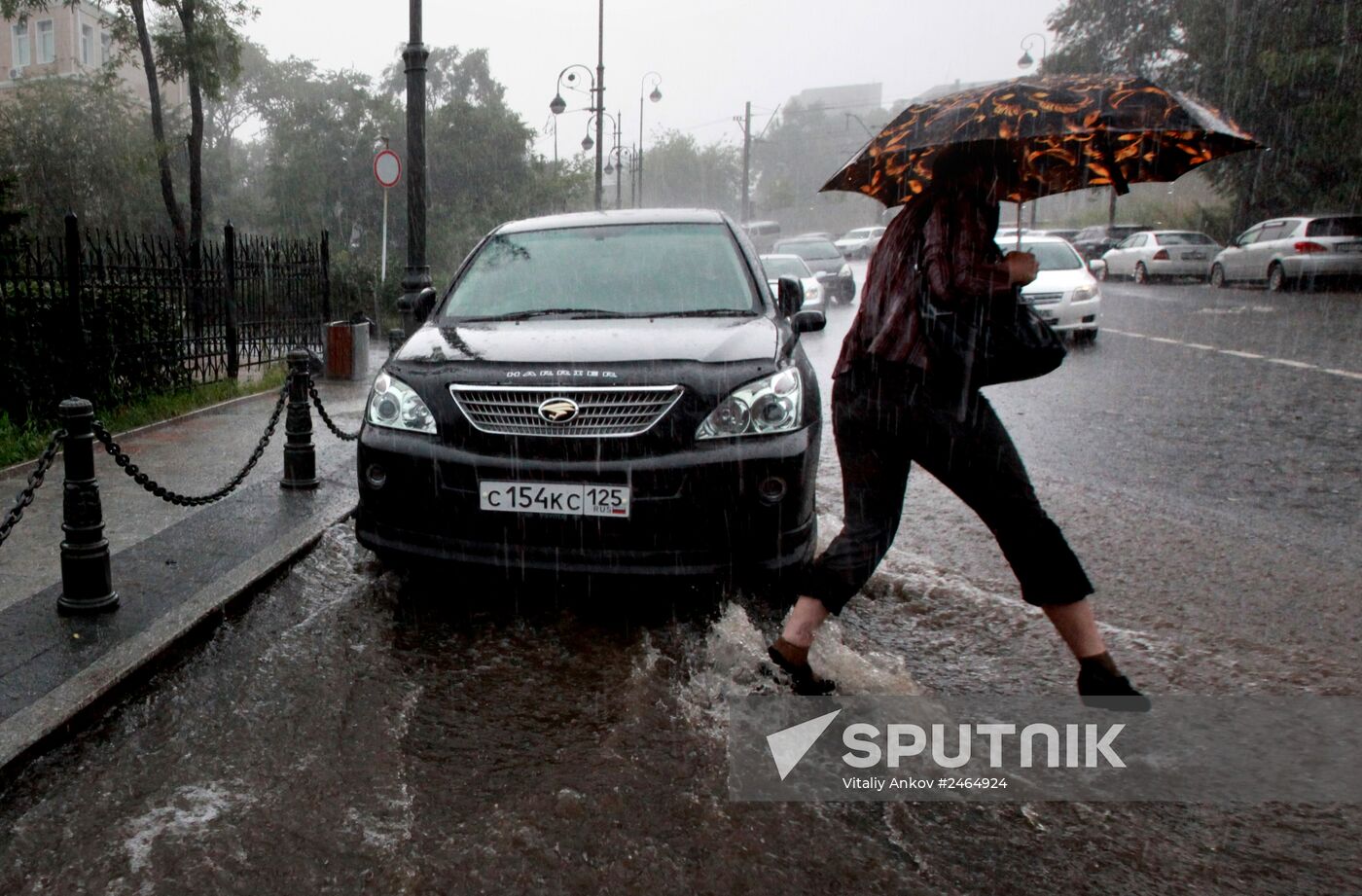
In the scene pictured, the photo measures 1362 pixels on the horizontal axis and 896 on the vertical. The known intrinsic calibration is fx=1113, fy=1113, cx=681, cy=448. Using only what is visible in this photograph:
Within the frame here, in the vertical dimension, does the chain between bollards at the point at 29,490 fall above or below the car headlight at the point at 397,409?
below

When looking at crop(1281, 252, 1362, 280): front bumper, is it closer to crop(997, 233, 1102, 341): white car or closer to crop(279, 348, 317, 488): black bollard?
crop(997, 233, 1102, 341): white car

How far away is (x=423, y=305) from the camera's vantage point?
18.0ft

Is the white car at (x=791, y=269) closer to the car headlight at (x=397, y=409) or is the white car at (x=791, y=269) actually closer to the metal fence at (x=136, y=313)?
the metal fence at (x=136, y=313)

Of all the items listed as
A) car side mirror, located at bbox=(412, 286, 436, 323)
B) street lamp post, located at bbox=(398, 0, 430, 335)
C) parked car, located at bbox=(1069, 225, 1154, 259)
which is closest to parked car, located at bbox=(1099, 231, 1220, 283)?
parked car, located at bbox=(1069, 225, 1154, 259)

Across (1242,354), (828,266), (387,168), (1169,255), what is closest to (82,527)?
(387,168)

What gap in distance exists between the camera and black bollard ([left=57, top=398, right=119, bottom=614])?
4.09m

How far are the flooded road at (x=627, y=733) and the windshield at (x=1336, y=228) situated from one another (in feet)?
69.4

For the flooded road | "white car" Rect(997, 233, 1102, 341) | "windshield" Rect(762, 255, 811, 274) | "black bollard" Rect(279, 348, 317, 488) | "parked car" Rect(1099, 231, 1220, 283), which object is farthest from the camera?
"parked car" Rect(1099, 231, 1220, 283)

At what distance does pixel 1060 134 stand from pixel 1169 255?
101ft

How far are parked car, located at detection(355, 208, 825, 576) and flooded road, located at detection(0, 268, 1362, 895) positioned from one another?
22 cm

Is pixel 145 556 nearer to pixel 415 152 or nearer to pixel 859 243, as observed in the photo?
pixel 415 152

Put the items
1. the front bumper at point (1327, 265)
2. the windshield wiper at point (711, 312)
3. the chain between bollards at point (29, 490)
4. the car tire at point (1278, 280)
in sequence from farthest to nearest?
the car tire at point (1278, 280) < the front bumper at point (1327, 265) < the windshield wiper at point (711, 312) < the chain between bollards at point (29, 490)

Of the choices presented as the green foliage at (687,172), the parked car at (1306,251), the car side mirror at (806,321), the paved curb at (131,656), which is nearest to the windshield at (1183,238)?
the parked car at (1306,251)

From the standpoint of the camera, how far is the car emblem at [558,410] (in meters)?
3.96
